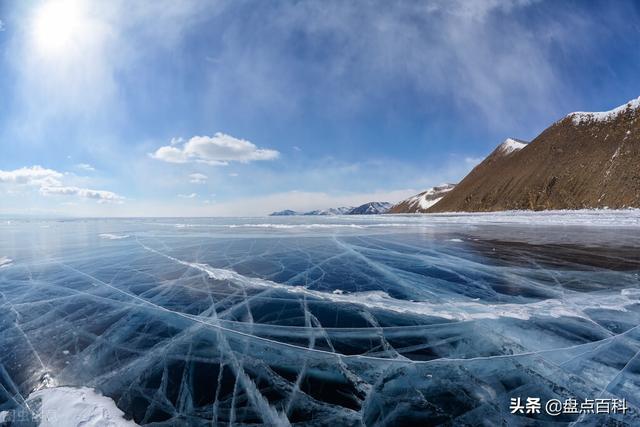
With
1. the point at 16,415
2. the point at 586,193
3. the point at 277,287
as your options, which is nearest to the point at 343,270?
the point at 277,287

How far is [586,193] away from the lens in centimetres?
6956

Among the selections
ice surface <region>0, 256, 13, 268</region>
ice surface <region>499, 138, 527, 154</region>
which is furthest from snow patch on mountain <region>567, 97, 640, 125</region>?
ice surface <region>0, 256, 13, 268</region>

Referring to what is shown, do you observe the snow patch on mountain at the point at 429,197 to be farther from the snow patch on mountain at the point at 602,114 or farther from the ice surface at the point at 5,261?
the ice surface at the point at 5,261

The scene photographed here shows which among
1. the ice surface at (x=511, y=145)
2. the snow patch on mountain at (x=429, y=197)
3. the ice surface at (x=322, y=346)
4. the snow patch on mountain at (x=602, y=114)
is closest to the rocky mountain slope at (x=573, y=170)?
the snow patch on mountain at (x=602, y=114)

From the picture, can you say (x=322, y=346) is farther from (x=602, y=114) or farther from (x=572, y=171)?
(x=602, y=114)

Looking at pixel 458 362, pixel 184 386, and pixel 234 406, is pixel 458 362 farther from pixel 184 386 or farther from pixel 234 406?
pixel 184 386

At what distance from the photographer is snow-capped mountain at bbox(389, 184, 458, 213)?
16850 cm

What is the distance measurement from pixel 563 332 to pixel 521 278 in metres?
3.54

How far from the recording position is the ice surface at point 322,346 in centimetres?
288

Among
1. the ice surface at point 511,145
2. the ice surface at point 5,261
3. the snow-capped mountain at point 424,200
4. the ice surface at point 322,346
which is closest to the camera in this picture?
the ice surface at point 322,346

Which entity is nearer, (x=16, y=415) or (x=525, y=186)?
(x=16, y=415)

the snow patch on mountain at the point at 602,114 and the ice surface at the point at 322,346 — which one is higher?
Result: the snow patch on mountain at the point at 602,114

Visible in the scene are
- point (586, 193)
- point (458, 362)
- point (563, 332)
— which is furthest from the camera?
point (586, 193)

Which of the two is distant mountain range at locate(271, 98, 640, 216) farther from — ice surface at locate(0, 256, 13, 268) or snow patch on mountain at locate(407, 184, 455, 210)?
ice surface at locate(0, 256, 13, 268)
